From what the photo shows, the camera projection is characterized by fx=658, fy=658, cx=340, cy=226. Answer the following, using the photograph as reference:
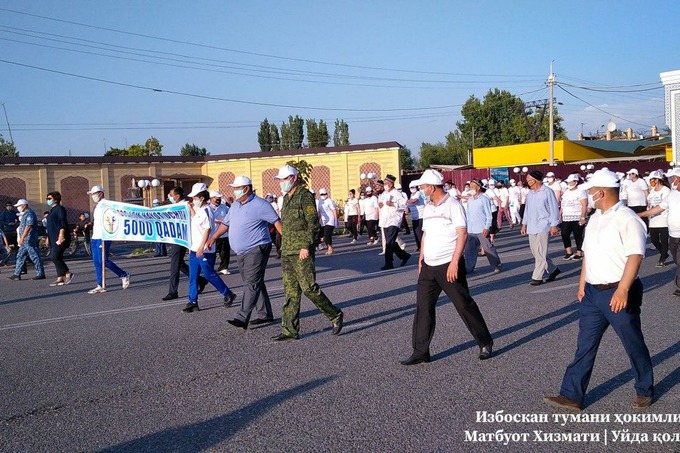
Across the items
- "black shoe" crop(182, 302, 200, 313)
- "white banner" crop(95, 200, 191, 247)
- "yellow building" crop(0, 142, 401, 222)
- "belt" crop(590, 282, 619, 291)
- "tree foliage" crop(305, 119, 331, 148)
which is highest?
"tree foliage" crop(305, 119, 331, 148)

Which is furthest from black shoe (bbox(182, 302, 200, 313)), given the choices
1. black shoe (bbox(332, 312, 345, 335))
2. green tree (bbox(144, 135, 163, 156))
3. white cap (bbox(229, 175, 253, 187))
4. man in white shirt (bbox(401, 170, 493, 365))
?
green tree (bbox(144, 135, 163, 156))

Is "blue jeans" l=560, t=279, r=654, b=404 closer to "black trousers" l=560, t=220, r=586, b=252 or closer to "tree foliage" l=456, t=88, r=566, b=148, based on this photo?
"black trousers" l=560, t=220, r=586, b=252

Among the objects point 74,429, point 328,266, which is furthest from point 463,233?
point 328,266

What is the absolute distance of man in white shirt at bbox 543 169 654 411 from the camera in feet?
15.6

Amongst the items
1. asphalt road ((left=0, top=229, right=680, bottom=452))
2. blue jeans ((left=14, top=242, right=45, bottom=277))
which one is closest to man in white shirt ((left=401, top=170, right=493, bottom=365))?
asphalt road ((left=0, top=229, right=680, bottom=452))

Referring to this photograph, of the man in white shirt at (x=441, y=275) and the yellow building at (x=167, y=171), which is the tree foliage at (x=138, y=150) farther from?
the man in white shirt at (x=441, y=275)

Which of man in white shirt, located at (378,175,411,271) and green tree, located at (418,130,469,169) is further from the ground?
green tree, located at (418,130,469,169)

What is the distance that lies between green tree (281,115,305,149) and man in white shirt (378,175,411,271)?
68.1 m

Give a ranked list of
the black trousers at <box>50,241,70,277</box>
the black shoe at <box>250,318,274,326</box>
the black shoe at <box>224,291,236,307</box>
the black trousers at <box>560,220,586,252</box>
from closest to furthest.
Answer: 1. the black shoe at <box>250,318,274,326</box>
2. the black shoe at <box>224,291,236,307</box>
3. the black trousers at <box>50,241,70,277</box>
4. the black trousers at <box>560,220,586,252</box>

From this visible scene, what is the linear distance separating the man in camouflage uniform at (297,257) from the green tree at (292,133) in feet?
247

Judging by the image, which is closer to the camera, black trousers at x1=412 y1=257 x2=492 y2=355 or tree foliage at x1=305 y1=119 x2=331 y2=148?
black trousers at x1=412 y1=257 x2=492 y2=355

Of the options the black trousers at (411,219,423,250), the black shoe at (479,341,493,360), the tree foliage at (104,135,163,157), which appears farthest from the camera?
the tree foliage at (104,135,163,157)

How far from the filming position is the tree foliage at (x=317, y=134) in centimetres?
8312

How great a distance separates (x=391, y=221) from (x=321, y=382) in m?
8.77
